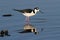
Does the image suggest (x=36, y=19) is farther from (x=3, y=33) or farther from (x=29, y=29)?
(x=3, y=33)

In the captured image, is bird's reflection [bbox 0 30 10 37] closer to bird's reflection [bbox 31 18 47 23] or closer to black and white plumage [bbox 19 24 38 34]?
black and white plumage [bbox 19 24 38 34]

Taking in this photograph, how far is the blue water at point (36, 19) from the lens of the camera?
33.7 ft

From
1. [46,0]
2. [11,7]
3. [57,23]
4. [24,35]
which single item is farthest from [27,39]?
[46,0]

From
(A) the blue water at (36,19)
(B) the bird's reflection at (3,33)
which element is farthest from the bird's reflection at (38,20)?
(B) the bird's reflection at (3,33)

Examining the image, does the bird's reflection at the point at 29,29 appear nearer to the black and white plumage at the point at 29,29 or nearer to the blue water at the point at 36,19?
the black and white plumage at the point at 29,29

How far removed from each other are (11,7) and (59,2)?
2.59 meters

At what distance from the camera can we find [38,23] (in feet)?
39.3

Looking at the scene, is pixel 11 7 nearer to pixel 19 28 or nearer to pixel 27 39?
pixel 19 28

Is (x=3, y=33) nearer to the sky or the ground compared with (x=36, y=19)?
nearer to the ground

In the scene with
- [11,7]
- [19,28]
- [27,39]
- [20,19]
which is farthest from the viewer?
[11,7]

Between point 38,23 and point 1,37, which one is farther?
point 38,23

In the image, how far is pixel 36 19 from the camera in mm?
12641

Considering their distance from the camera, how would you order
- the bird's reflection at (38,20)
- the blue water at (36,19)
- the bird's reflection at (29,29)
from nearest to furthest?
the blue water at (36,19) < the bird's reflection at (29,29) < the bird's reflection at (38,20)

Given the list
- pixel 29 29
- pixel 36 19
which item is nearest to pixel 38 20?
pixel 36 19
